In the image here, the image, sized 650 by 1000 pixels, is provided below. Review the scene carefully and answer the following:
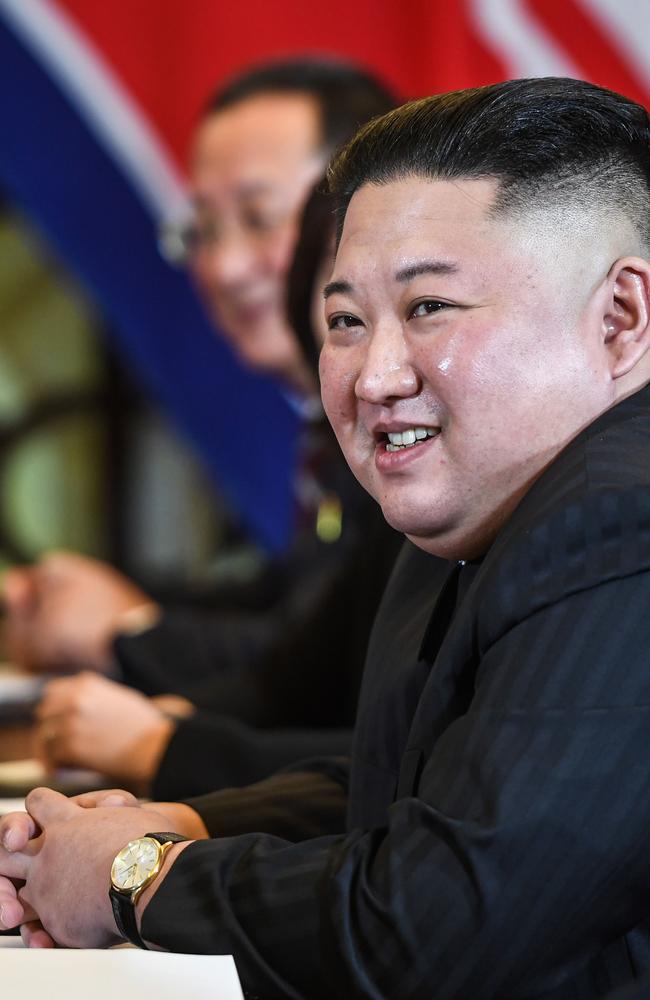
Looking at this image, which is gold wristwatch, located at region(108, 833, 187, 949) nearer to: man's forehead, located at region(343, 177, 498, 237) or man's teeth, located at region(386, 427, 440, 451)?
man's teeth, located at region(386, 427, 440, 451)

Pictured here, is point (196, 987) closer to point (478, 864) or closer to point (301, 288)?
point (478, 864)

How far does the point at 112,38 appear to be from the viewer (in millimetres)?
3184

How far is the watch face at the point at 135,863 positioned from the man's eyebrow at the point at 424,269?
0.37m

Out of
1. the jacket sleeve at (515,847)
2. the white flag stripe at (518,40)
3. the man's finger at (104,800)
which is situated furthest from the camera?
the white flag stripe at (518,40)

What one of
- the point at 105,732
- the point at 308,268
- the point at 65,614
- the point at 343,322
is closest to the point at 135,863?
the point at 343,322

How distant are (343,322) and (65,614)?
165 cm

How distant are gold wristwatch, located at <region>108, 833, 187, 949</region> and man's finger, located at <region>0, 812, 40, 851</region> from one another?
0.30ft

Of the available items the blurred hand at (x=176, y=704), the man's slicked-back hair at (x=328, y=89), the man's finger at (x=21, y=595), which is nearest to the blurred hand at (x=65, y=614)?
the man's finger at (x=21, y=595)

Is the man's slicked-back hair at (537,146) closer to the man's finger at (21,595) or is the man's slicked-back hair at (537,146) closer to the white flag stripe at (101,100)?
the man's finger at (21,595)

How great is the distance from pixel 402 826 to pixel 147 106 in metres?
2.69

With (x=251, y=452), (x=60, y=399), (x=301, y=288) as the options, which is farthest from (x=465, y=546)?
(x=60, y=399)

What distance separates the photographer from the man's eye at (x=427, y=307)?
2.76 ft

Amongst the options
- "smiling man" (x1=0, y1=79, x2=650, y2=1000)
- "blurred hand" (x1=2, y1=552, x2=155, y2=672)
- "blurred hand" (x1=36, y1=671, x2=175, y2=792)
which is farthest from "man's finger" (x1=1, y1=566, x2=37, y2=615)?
"smiling man" (x1=0, y1=79, x2=650, y2=1000)

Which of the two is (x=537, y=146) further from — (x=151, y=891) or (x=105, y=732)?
(x=105, y=732)
